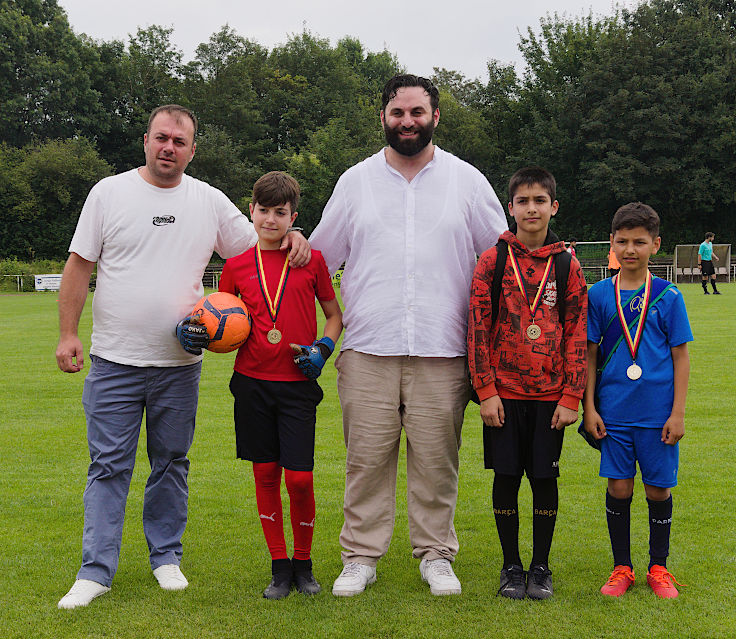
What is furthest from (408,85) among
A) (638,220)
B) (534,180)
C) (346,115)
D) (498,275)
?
(346,115)

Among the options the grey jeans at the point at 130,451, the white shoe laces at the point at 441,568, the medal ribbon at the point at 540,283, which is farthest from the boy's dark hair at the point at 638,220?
the grey jeans at the point at 130,451

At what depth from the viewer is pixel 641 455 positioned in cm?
388

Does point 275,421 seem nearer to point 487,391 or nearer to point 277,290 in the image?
point 277,290

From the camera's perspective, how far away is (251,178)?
4984cm

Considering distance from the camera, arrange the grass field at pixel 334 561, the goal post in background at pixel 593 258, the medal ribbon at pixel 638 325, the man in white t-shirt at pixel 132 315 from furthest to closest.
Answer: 1. the goal post in background at pixel 593 258
2. the man in white t-shirt at pixel 132 315
3. the medal ribbon at pixel 638 325
4. the grass field at pixel 334 561

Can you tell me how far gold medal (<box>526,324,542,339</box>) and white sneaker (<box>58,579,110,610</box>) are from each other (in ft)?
7.72

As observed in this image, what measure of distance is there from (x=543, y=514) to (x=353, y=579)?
3.18ft

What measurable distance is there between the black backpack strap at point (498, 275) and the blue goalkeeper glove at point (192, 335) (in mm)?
1354

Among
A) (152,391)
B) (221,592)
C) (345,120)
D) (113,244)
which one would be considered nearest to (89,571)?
(221,592)

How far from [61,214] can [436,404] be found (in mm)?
47453

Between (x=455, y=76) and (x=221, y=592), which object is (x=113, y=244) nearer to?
(x=221, y=592)

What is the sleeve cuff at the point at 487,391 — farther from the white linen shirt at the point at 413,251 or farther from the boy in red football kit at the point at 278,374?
the boy in red football kit at the point at 278,374

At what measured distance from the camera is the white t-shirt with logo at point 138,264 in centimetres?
399

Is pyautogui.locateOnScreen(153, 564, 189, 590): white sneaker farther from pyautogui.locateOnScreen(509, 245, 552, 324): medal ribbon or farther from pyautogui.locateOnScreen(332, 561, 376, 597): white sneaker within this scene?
pyautogui.locateOnScreen(509, 245, 552, 324): medal ribbon
